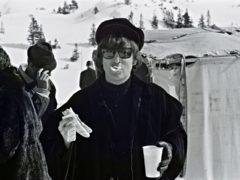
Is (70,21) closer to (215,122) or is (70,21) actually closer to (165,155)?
(215,122)

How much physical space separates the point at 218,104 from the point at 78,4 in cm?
4552

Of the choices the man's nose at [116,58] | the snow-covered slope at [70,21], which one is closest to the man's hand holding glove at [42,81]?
the man's nose at [116,58]

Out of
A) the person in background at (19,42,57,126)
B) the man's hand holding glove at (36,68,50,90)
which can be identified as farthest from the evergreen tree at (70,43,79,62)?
the man's hand holding glove at (36,68,50,90)

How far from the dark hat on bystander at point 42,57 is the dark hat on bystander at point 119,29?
2.14m

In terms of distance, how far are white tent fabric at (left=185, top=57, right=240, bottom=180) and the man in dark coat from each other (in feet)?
11.2

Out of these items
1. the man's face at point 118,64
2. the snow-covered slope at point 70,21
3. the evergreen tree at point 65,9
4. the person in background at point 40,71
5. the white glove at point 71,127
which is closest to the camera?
the white glove at point 71,127

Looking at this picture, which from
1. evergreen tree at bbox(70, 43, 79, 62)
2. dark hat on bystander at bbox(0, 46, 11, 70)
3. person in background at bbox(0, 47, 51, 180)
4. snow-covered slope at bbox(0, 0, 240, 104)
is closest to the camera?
person in background at bbox(0, 47, 51, 180)

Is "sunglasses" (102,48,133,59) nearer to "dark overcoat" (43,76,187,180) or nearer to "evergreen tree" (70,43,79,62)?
"dark overcoat" (43,76,187,180)

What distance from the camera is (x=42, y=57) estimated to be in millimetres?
4852

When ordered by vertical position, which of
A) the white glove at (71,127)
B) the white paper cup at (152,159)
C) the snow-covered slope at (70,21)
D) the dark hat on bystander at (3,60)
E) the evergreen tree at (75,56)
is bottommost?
the white paper cup at (152,159)

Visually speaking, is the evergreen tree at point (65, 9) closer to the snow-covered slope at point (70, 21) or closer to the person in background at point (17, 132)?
the snow-covered slope at point (70, 21)

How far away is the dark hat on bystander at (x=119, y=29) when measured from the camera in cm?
263

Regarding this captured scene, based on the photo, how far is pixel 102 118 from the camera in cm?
256

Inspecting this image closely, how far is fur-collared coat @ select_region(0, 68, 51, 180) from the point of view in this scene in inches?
117
